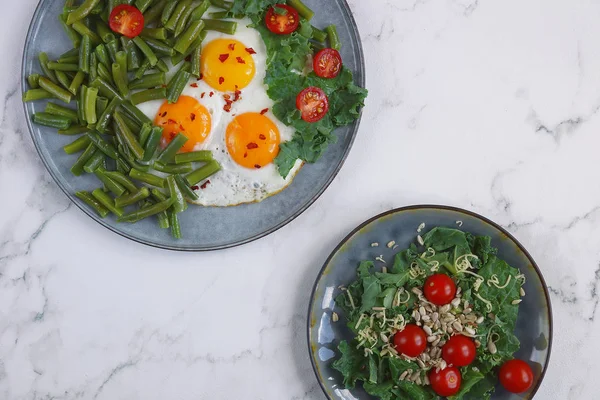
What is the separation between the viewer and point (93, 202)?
402 cm

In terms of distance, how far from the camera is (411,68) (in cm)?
430

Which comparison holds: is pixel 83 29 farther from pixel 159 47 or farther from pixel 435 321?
Answer: pixel 435 321

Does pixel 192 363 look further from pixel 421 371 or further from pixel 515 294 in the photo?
pixel 515 294

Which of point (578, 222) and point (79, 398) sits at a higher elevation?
point (578, 222)

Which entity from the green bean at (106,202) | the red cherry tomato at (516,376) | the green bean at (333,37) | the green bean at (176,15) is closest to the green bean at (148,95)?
the green bean at (176,15)

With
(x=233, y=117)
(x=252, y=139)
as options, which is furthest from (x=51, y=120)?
(x=252, y=139)

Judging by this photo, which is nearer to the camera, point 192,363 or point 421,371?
point 421,371

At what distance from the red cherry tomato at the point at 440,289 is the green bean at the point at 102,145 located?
2.18m

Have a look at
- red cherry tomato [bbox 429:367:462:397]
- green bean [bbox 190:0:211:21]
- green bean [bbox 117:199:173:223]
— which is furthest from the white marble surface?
green bean [bbox 190:0:211:21]

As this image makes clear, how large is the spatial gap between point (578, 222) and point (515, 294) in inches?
30.2

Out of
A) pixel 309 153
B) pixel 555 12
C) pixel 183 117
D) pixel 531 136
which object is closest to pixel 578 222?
pixel 531 136

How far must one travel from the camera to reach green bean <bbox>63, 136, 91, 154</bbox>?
13.1 feet

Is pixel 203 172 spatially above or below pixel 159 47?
below

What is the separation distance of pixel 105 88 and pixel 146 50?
0.36 metres
